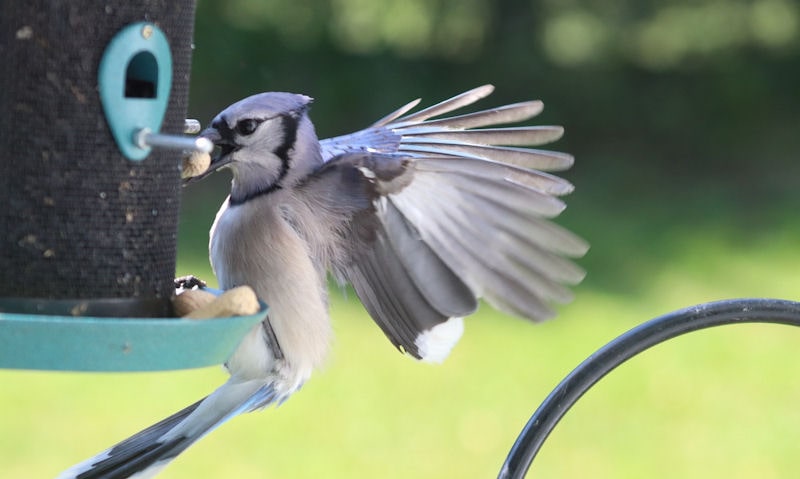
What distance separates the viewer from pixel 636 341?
1.98 metres

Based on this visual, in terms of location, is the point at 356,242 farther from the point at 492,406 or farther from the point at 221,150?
the point at 492,406

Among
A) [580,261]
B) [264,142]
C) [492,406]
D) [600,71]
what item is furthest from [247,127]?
[600,71]

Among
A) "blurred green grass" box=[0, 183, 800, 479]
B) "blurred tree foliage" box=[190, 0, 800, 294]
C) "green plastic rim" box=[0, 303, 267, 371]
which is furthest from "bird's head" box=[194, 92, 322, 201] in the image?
"blurred tree foliage" box=[190, 0, 800, 294]

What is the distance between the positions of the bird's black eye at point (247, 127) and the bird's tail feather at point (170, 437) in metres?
0.50

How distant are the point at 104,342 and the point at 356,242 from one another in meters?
0.84

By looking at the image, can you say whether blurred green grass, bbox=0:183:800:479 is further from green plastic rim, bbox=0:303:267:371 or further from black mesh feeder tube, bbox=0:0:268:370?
green plastic rim, bbox=0:303:267:371

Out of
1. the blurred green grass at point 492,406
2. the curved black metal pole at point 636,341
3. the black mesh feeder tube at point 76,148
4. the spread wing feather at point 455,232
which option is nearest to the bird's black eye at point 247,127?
the spread wing feather at point 455,232

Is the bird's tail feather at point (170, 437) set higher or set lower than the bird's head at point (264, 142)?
lower

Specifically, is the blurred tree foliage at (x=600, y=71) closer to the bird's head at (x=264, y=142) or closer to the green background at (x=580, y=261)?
the green background at (x=580, y=261)

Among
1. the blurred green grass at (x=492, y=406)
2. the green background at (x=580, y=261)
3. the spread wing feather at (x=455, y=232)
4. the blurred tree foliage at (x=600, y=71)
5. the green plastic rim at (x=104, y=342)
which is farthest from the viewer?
the blurred tree foliage at (x=600, y=71)

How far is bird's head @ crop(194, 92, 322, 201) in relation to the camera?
2.47 m

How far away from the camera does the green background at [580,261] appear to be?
5.14 m

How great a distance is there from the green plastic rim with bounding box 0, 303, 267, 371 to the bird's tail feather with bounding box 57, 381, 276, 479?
0.56 metres

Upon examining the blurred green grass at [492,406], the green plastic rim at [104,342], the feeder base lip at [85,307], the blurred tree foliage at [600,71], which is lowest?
the blurred green grass at [492,406]
